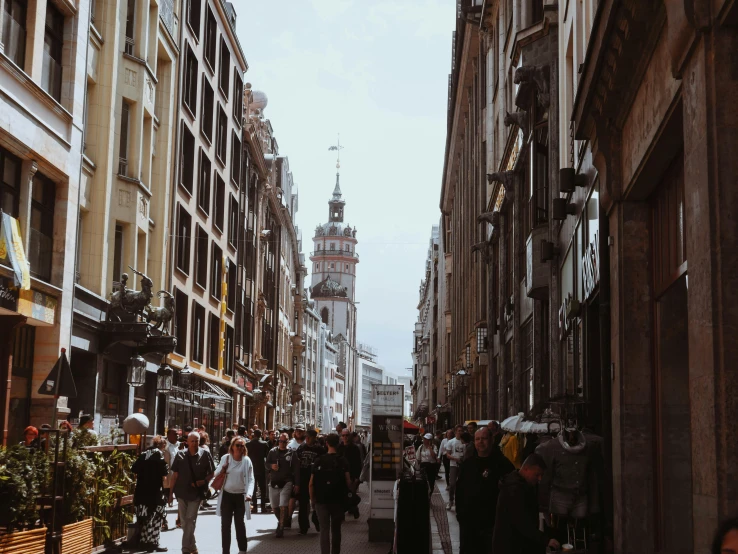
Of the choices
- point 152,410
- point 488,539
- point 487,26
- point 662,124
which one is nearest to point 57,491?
point 488,539

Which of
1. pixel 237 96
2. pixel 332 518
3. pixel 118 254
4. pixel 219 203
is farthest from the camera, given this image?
pixel 237 96

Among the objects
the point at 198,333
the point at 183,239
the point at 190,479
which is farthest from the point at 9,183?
the point at 198,333

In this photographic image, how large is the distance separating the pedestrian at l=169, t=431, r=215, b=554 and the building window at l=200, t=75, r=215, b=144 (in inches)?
1082

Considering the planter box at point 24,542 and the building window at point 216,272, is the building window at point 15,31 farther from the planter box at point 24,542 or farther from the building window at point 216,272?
the building window at point 216,272

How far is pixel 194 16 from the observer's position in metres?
39.9

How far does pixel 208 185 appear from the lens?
1690 inches

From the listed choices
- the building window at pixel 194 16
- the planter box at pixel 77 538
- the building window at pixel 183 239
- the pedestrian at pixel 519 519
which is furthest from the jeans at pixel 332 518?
A: the building window at pixel 194 16

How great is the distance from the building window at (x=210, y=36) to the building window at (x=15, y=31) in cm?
2169

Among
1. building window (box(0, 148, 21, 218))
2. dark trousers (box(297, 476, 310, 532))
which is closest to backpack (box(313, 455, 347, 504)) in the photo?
dark trousers (box(297, 476, 310, 532))

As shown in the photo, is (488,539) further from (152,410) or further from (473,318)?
(473,318)

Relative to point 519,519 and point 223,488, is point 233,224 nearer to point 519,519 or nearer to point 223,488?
point 223,488

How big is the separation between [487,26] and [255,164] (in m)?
17.9

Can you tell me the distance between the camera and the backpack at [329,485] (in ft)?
48.2

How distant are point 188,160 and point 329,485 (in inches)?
1019
